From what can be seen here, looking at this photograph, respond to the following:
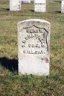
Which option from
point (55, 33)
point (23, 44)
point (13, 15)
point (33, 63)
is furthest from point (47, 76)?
point (13, 15)

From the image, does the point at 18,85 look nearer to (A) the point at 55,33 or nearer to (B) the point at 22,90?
(B) the point at 22,90

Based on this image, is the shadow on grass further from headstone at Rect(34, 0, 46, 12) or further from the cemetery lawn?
headstone at Rect(34, 0, 46, 12)

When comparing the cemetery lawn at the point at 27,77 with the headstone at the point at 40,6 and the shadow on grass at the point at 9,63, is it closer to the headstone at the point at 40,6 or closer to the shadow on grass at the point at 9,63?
the shadow on grass at the point at 9,63

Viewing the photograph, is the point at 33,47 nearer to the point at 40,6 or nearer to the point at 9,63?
the point at 9,63

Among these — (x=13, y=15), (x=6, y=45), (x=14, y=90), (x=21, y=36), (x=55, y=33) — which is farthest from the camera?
(x=13, y=15)

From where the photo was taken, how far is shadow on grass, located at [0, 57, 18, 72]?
774 centimetres

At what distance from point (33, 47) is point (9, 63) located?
4.21 feet

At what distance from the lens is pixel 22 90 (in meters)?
6.51

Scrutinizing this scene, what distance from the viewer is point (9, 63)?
824 centimetres

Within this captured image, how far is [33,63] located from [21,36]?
62cm

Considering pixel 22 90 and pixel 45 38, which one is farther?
pixel 45 38

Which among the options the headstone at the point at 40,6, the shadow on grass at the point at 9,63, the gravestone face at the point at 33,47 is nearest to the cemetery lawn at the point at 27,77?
the shadow on grass at the point at 9,63

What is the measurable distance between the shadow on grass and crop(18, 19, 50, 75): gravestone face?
48 cm

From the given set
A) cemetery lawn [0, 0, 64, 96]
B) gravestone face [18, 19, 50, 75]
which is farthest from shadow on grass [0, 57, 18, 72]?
gravestone face [18, 19, 50, 75]
